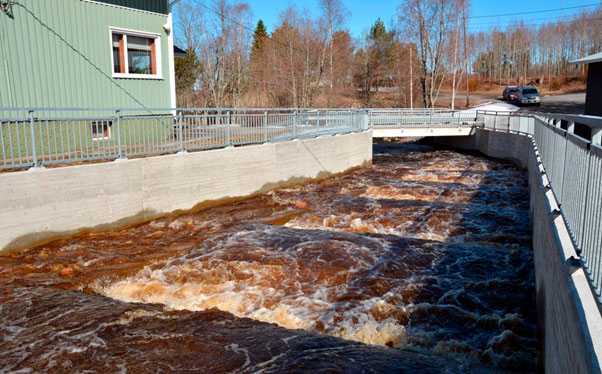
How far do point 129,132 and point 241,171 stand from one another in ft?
12.8

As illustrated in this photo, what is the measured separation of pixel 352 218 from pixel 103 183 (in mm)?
5970

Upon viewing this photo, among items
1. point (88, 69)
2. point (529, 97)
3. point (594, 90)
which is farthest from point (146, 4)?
point (529, 97)

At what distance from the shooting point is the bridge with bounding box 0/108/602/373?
328cm

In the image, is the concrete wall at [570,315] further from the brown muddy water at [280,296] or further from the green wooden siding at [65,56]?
the green wooden siding at [65,56]

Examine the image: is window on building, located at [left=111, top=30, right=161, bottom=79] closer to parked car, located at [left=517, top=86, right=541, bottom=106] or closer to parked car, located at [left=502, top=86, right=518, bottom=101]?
parked car, located at [left=517, top=86, right=541, bottom=106]

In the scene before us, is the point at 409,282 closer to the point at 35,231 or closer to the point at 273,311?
the point at 273,311

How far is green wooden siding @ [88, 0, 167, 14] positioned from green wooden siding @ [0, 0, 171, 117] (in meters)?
0.18

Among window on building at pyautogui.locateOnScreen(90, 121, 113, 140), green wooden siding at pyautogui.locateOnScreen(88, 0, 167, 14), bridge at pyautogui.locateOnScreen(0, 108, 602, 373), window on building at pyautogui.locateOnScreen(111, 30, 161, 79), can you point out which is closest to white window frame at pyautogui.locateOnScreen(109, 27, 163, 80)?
window on building at pyautogui.locateOnScreen(111, 30, 161, 79)

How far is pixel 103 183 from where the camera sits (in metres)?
10.3

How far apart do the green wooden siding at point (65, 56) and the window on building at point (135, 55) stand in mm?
229

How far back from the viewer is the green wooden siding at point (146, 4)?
578 inches

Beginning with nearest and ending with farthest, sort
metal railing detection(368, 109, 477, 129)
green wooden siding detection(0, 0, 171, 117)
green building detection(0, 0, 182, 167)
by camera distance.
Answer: green building detection(0, 0, 182, 167), green wooden siding detection(0, 0, 171, 117), metal railing detection(368, 109, 477, 129)

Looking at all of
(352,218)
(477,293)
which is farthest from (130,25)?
(477,293)

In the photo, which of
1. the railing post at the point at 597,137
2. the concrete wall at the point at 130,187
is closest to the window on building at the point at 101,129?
the concrete wall at the point at 130,187
